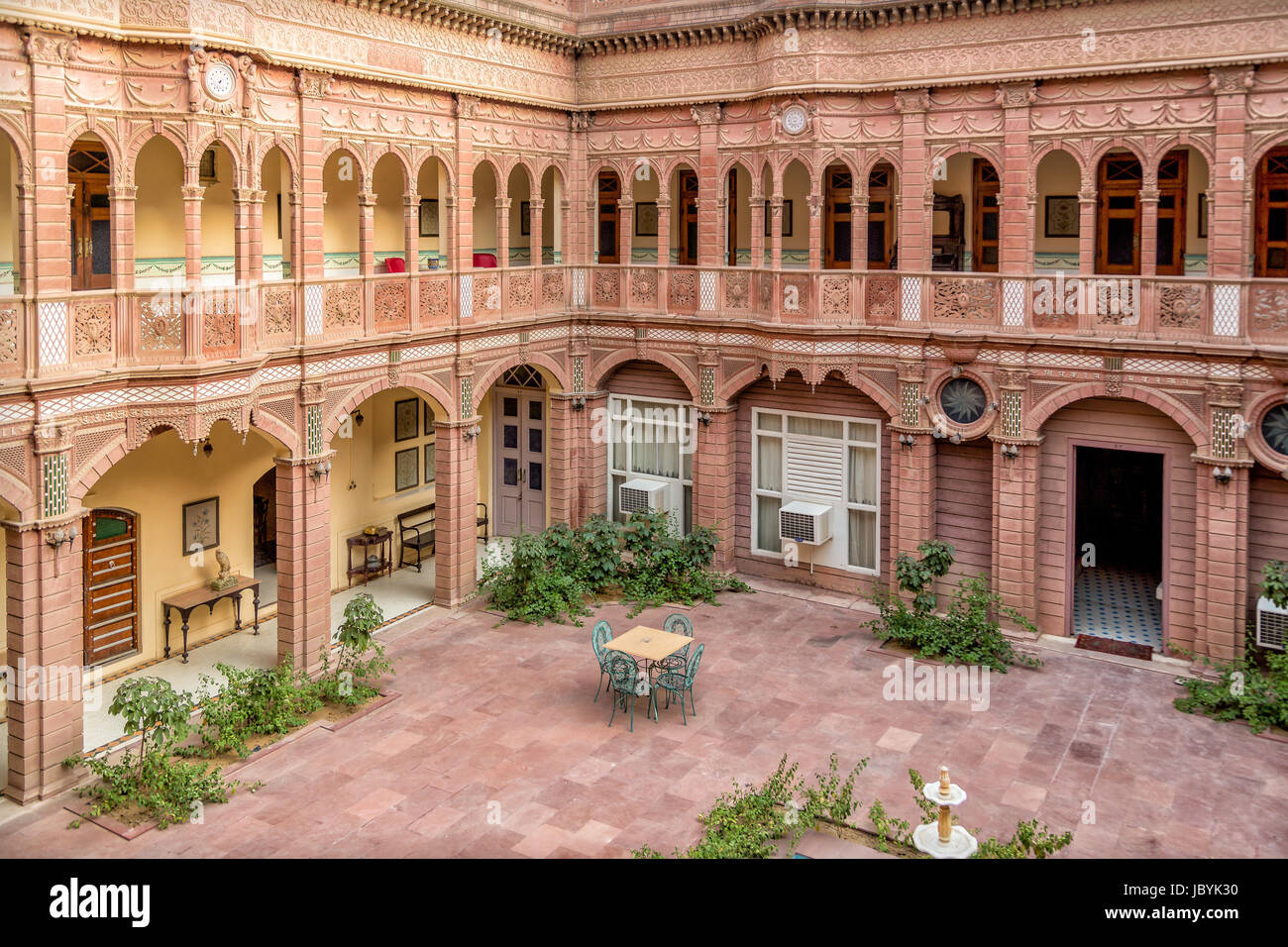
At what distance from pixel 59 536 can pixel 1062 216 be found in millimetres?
15278

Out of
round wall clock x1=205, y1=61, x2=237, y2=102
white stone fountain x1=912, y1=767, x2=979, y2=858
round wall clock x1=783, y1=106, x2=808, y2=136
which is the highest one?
round wall clock x1=783, y1=106, x2=808, y2=136

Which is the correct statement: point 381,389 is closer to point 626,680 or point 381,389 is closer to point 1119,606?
point 626,680

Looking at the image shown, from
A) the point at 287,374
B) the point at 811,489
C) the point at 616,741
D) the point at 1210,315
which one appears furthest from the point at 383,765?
the point at 1210,315

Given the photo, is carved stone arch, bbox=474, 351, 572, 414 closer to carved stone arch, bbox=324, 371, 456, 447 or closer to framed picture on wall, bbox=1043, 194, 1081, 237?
carved stone arch, bbox=324, 371, 456, 447

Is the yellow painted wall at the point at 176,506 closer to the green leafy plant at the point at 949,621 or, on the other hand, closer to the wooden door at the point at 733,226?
the wooden door at the point at 733,226

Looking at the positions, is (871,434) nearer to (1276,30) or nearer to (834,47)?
(834,47)

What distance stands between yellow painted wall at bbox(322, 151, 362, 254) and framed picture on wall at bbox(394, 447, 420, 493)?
4.14m

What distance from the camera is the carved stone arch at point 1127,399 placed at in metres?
16.1

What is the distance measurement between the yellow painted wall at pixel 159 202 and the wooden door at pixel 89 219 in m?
0.46

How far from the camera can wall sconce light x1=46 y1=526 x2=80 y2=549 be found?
41.9ft

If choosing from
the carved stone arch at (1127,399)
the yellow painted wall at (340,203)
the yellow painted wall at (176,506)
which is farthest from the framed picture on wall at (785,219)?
the yellow painted wall at (176,506)

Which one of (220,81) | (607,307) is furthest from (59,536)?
(607,307)

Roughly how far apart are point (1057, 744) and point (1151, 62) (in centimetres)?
941

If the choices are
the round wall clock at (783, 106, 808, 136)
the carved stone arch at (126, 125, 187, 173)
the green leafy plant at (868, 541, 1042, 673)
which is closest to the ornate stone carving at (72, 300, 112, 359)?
the carved stone arch at (126, 125, 187, 173)
